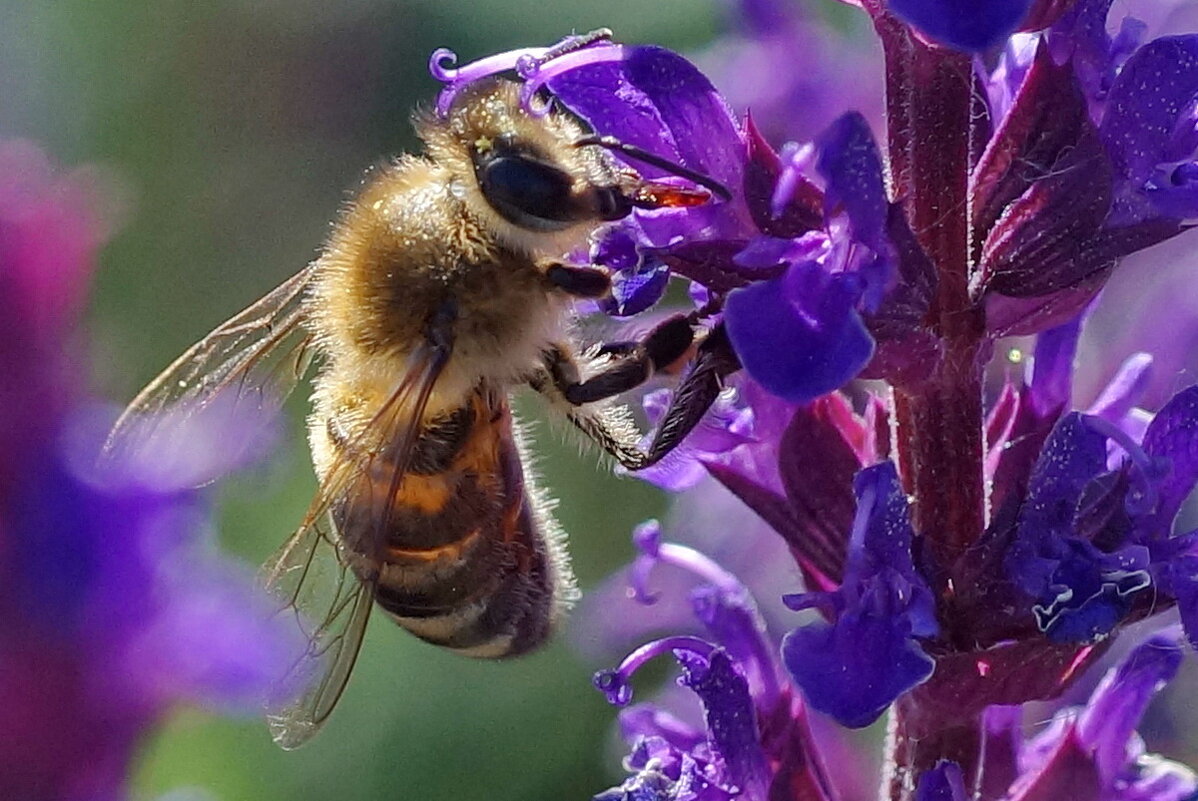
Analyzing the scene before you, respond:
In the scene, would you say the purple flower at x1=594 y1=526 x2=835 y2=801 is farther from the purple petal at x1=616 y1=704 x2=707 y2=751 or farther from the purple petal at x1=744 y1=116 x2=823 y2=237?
the purple petal at x1=744 y1=116 x2=823 y2=237

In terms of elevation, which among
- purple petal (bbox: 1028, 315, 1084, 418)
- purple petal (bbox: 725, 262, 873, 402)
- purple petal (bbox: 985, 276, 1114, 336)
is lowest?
purple petal (bbox: 1028, 315, 1084, 418)

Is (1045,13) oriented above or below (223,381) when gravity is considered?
above

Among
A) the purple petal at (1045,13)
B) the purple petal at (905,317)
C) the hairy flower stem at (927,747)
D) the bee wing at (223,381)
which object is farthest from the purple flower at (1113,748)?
the bee wing at (223,381)

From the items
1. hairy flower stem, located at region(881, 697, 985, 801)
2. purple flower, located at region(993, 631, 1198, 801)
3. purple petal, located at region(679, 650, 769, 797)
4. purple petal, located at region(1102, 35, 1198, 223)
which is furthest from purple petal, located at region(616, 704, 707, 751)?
purple petal, located at region(1102, 35, 1198, 223)

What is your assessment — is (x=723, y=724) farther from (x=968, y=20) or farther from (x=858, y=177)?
(x=968, y=20)

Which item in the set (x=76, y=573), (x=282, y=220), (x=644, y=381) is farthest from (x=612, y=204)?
(x=282, y=220)

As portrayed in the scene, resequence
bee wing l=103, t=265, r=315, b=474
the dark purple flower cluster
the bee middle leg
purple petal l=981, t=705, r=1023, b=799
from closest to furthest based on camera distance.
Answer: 1. the dark purple flower cluster
2. the bee middle leg
3. purple petal l=981, t=705, r=1023, b=799
4. bee wing l=103, t=265, r=315, b=474
